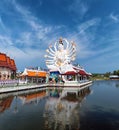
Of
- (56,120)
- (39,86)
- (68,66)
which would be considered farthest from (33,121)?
(68,66)

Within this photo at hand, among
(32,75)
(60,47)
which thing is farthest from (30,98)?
(60,47)

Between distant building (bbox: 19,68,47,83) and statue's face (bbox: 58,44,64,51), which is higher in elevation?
statue's face (bbox: 58,44,64,51)

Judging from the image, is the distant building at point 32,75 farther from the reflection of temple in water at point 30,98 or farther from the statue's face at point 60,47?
the reflection of temple in water at point 30,98

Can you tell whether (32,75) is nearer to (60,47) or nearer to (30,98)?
(60,47)

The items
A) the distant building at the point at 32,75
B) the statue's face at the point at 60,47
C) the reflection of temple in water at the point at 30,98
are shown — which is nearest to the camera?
the reflection of temple in water at the point at 30,98

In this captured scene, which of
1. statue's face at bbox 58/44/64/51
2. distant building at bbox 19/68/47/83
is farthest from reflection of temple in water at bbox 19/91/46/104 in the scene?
statue's face at bbox 58/44/64/51

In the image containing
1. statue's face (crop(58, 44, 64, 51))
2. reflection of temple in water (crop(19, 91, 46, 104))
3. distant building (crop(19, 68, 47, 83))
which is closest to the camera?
reflection of temple in water (crop(19, 91, 46, 104))

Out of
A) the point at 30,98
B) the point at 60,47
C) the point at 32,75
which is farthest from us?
the point at 60,47

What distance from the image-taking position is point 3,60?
106 ft

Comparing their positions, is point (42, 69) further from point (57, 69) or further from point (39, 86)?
point (39, 86)

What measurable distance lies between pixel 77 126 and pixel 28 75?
27645 mm

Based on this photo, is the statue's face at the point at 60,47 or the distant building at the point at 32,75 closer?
the distant building at the point at 32,75

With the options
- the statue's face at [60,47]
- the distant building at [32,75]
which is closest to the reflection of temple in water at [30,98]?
the distant building at [32,75]

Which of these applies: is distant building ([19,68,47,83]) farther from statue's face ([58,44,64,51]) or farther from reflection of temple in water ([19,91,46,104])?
reflection of temple in water ([19,91,46,104])
